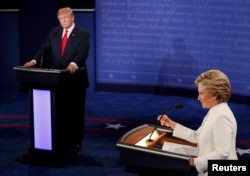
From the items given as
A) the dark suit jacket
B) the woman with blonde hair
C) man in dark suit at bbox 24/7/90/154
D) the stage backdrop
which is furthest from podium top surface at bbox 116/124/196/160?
the stage backdrop

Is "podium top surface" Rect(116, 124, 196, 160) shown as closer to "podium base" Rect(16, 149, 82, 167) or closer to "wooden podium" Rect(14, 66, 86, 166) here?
"wooden podium" Rect(14, 66, 86, 166)

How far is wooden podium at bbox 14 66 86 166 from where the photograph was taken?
15.2 ft

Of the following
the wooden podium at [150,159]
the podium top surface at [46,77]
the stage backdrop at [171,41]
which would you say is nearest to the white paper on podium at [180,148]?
the wooden podium at [150,159]

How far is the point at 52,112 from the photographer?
190 inches

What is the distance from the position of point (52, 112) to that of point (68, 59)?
1.89ft

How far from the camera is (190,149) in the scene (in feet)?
9.62

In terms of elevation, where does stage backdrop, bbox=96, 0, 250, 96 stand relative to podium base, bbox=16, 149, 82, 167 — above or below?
above

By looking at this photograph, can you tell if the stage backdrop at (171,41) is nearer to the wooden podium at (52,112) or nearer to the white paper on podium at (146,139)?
the wooden podium at (52,112)

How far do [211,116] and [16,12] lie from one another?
634 cm

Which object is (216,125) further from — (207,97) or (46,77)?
(46,77)

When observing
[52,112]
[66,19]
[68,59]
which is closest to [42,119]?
[52,112]

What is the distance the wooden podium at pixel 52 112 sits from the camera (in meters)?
4.64

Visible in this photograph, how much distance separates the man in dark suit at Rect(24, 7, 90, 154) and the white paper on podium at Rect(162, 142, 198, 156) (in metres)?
2.04

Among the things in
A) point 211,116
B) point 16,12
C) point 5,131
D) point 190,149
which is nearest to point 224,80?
point 211,116
